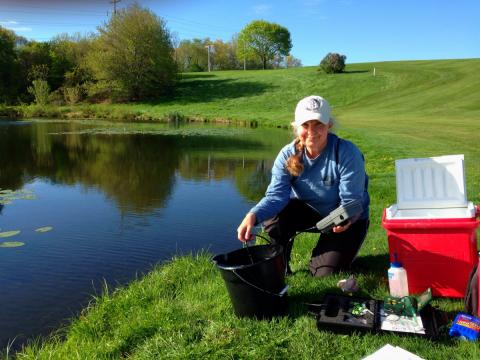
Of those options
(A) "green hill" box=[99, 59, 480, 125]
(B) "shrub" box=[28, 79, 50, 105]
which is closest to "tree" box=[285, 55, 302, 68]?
(A) "green hill" box=[99, 59, 480, 125]

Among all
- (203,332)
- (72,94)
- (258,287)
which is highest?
(72,94)

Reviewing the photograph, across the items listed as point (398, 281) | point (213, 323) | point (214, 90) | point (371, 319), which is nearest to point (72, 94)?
point (214, 90)

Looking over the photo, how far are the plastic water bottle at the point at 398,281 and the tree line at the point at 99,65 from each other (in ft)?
149

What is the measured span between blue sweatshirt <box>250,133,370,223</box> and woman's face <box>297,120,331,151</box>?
0.13 m

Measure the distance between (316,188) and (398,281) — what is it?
106 cm

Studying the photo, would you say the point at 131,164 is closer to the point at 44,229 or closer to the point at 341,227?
the point at 44,229

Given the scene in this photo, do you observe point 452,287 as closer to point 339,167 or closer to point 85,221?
point 339,167

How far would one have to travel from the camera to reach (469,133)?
1692 centimetres

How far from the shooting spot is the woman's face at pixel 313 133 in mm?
3979

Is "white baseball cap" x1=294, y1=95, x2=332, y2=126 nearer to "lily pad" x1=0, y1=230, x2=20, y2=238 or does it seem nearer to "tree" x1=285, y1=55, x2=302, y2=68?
"lily pad" x1=0, y1=230, x2=20, y2=238

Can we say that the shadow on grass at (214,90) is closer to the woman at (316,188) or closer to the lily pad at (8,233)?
the lily pad at (8,233)

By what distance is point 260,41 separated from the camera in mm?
88938

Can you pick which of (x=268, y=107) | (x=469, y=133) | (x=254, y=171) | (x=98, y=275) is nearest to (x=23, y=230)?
(x=98, y=275)

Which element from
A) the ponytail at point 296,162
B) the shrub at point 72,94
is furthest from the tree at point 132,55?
the ponytail at point 296,162
